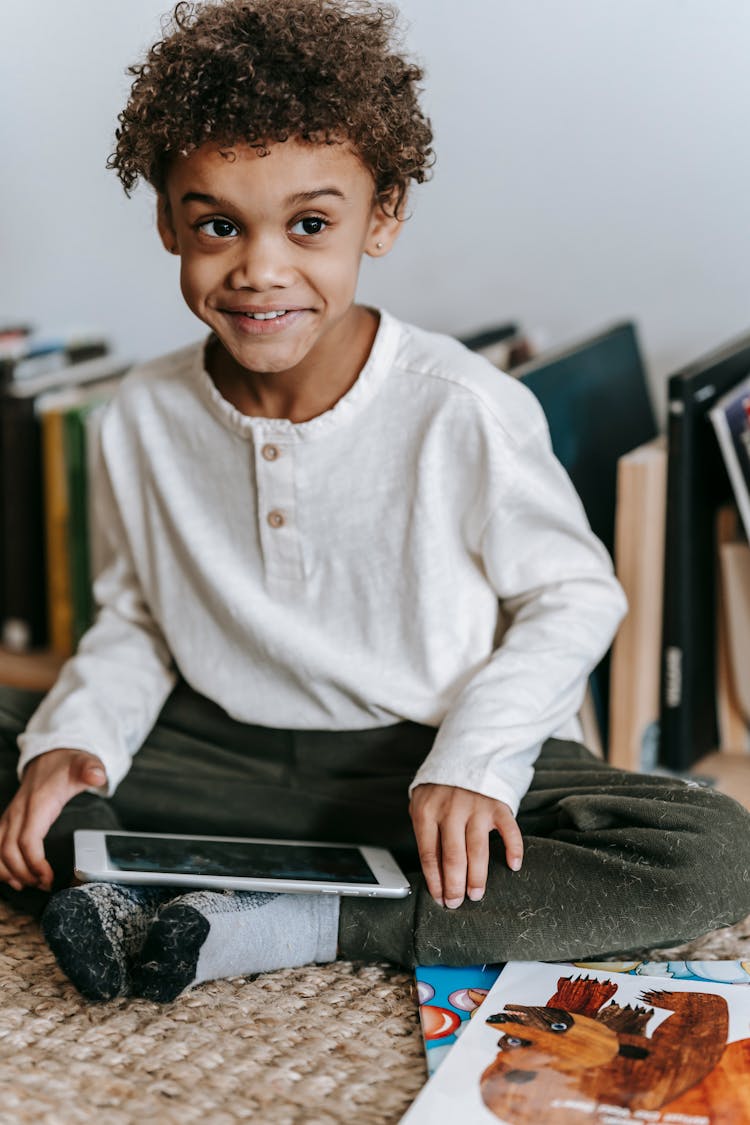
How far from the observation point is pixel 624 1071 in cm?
77

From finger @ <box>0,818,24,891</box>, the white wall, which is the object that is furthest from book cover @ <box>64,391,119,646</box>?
finger @ <box>0,818,24,891</box>

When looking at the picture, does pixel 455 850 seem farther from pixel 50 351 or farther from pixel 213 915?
pixel 50 351

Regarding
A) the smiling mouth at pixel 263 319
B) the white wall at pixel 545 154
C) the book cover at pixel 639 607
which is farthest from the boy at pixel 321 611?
the white wall at pixel 545 154

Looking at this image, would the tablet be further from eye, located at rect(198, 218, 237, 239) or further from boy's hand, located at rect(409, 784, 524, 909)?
eye, located at rect(198, 218, 237, 239)

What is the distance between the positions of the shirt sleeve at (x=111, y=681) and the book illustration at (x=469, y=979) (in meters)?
0.28

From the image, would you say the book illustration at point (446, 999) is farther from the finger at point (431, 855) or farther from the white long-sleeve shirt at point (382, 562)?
the white long-sleeve shirt at point (382, 562)

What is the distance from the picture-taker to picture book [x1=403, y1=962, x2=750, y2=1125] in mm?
735

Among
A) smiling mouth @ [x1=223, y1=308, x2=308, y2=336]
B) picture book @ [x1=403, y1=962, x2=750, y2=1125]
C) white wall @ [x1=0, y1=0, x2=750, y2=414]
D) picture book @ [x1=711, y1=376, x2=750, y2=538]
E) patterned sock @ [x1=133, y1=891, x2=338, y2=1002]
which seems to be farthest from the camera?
white wall @ [x1=0, y1=0, x2=750, y2=414]

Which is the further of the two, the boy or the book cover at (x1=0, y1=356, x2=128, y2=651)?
→ the book cover at (x1=0, y1=356, x2=128, y2=651)

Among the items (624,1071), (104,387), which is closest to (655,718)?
(624,1071)

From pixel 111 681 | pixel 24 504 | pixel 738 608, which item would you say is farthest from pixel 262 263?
pixel 24 504

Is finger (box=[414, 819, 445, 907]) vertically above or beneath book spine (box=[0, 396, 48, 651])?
beneath

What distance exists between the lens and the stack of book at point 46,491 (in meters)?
1.47

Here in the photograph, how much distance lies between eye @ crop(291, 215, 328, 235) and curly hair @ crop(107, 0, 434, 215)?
0.05m
